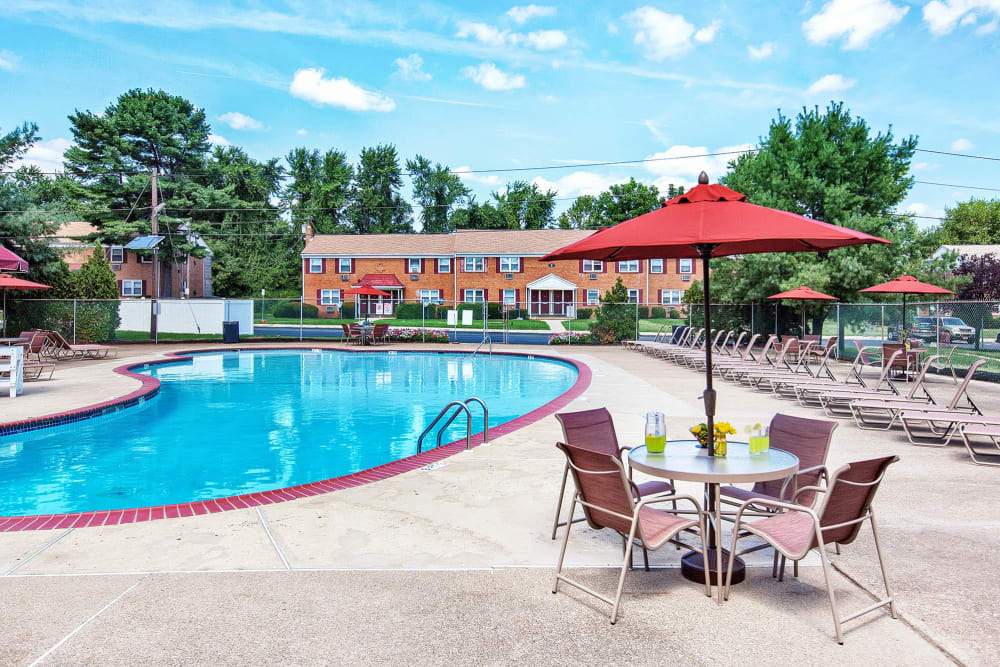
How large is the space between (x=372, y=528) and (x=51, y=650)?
6.97 ft

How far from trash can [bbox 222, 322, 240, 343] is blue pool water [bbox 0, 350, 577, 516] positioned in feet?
26.4

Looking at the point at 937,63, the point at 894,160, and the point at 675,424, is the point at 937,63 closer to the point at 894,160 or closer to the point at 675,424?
the point at 894,160

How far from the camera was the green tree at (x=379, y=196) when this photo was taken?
66.3 metres

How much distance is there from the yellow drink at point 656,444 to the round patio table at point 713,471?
0.03m

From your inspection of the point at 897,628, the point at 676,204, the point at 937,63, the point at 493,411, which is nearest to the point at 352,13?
the point at 493,411

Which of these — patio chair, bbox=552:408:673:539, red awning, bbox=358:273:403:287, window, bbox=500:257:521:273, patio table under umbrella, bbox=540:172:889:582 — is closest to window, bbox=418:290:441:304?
red awning, bbox=358:273:403:287

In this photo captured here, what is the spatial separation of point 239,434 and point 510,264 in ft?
125

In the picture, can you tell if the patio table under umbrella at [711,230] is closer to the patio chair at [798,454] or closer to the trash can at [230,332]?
the patio chair at [798,454]

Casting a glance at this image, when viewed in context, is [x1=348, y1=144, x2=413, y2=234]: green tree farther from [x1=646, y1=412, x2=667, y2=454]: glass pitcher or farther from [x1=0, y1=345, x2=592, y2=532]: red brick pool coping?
[x1=646, y1=412, x2=667, y2=454]: glass pitcher

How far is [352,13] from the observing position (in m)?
27.8

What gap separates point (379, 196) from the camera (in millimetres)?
67062

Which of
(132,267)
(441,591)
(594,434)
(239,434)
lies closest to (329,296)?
(132,267)

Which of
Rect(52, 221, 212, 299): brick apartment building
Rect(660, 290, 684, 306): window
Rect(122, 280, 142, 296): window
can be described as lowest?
Rect(660, 290, 684, 306): window

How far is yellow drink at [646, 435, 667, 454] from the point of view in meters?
4.32
